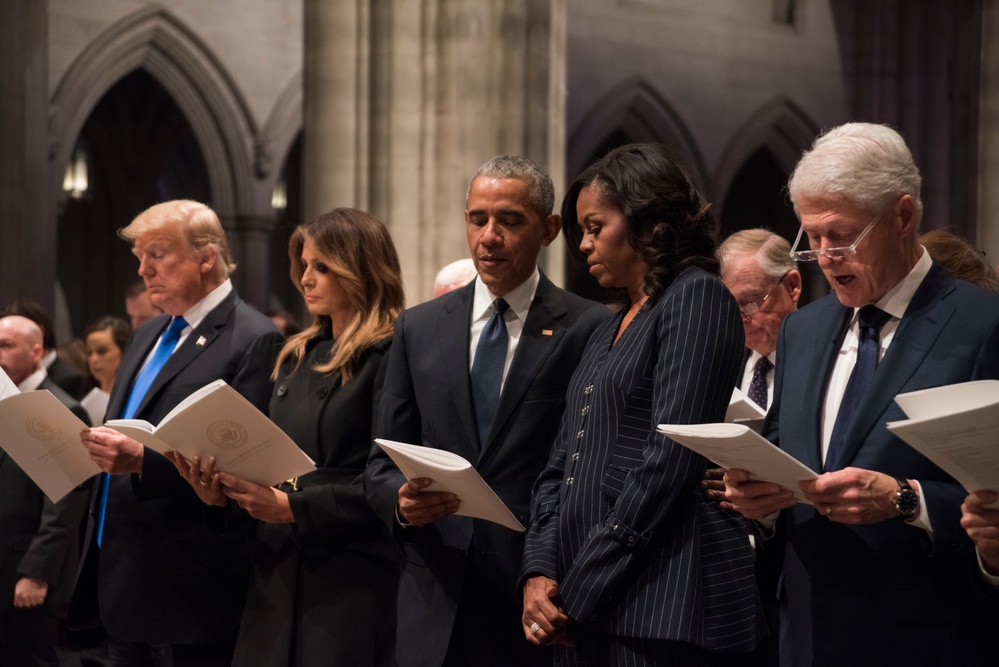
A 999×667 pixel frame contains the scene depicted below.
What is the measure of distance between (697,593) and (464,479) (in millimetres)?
531

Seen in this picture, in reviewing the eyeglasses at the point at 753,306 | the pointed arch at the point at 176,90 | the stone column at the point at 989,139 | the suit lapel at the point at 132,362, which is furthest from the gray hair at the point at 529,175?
the pointed arch at the point at 176,90

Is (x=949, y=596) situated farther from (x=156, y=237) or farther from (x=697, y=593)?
(x=156, y=237)

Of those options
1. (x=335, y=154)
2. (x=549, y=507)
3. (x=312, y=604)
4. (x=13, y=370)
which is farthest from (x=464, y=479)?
(x=335, y=154)

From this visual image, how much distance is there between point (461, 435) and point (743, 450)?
3.26ft

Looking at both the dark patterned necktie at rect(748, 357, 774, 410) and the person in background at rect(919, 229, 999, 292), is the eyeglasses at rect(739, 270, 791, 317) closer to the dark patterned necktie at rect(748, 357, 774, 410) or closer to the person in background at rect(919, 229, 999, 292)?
the dark patterned necktie at rect(748, 357, 774, 410)

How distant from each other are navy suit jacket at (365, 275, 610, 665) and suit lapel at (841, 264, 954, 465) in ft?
2.73

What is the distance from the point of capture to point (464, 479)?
2596mm

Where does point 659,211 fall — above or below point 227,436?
above

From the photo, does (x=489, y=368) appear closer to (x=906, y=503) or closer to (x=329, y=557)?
(x=329, y=557)

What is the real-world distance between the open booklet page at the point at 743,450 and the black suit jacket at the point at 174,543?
1.76 metres

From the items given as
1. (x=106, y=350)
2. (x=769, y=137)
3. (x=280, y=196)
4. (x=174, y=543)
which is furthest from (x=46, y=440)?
(x=280, y=196)

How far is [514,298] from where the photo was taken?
310 centimetres

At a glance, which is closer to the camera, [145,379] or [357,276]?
[357,276]

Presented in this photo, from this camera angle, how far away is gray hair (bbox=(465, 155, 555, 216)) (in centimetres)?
305
